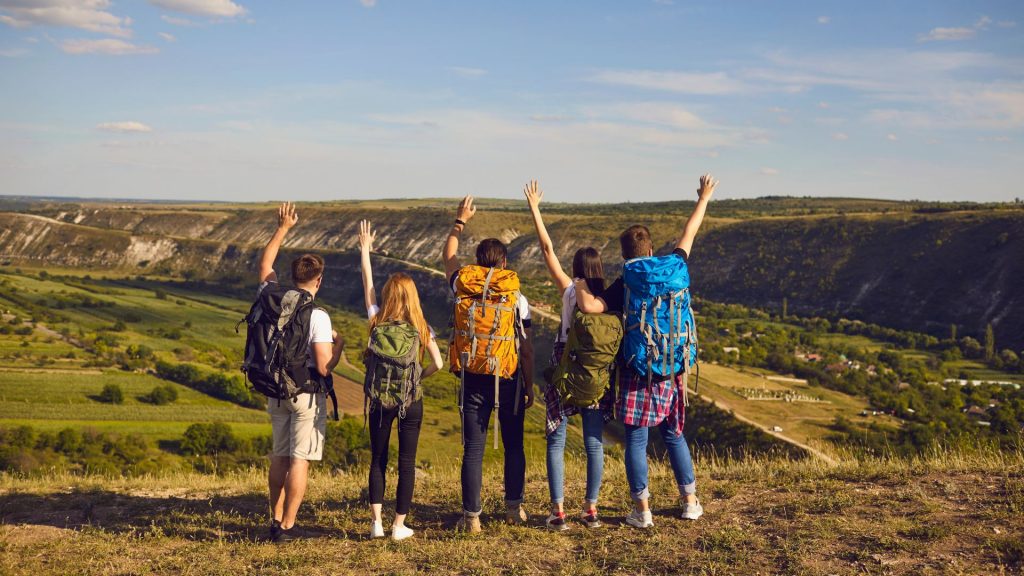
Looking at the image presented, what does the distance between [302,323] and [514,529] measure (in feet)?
9.01

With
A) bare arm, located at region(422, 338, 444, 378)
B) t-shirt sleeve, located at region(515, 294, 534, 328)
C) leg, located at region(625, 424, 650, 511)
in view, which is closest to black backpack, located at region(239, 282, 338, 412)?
bare arm, located at region(422, 338, 444, 378)

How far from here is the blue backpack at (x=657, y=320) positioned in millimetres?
6582

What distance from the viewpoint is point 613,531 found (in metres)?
6.91

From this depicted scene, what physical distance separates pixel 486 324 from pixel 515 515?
1.96 meters

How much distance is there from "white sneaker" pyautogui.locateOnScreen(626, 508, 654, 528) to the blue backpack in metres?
1.30

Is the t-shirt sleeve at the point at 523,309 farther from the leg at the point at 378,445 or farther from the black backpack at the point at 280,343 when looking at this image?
the black backpack at the point at 280,343

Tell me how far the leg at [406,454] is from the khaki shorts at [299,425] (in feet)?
2.34

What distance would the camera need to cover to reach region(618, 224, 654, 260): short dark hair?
6.62 metres

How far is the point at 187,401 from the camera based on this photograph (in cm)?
6166

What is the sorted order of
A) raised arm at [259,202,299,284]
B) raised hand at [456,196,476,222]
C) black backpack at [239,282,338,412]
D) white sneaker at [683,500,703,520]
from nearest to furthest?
black backpack at [239,282,338,412] < raised arm at [259,202,299,284] < white sneaker at [683,500,703,520] < raised hand at [456,196,476,222]

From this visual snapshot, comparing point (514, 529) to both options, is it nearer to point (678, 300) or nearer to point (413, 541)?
point (413, 541)

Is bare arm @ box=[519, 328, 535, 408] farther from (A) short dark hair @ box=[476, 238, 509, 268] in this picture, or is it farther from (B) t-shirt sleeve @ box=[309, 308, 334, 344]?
(B) t-shirt sleeve @ box=[309, 308, 334, 344]

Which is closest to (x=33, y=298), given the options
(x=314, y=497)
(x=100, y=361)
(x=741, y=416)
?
(x=100, y=361)

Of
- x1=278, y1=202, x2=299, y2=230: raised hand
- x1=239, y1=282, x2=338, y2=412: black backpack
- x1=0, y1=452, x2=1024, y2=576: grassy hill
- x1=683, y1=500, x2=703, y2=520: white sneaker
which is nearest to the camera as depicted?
x1=0, y1=452, x2=1024, y2=576: grassy hill
